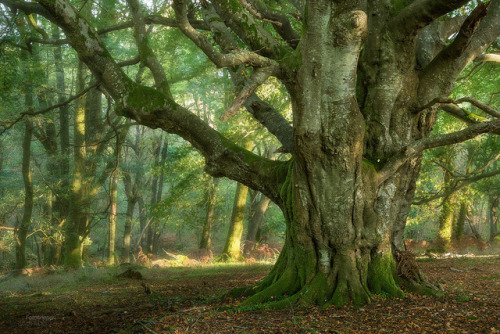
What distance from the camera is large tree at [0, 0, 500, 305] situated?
4.67 metres

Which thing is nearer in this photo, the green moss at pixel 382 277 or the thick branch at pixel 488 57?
the green moss at pixel 382 277

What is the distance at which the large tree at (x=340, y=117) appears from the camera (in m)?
4.67

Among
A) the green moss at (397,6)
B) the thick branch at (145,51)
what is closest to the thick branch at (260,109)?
the thick branch at (145,51)

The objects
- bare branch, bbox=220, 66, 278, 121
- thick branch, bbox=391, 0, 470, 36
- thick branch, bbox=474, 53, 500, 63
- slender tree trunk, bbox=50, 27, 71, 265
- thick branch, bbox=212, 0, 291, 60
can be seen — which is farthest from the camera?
slender tree trunk, bbox=50, 27, 71, 265

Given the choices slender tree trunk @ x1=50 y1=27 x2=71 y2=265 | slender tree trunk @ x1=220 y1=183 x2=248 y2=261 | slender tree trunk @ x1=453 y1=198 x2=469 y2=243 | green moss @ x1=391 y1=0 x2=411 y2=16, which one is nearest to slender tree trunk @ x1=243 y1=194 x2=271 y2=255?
slender tree trunk @ x1=220 y1=183 x2=248 y2=261

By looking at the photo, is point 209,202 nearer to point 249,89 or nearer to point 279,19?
point 279,19

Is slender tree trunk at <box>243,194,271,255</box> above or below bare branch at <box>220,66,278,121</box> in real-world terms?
below

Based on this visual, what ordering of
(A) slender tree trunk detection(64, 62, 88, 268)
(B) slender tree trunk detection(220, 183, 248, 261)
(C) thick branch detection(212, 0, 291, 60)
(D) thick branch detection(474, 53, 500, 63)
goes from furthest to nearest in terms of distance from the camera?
(B) slender tree trunk detection(220, 183, 248, 261), (A) slender tree trunk detection(64, 62, 88, 268), (D) thick branch detection(474, 53, 500, 63), (C) thick branch detection(212, 0, 291, 60)

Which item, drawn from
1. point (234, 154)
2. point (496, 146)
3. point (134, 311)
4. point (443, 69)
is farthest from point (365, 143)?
point (496, 146)

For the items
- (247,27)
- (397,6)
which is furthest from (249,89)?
(397,6)

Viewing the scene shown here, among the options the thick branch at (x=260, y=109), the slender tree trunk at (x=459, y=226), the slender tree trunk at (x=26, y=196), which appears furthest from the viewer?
the slender tree trunk at (x=459, y=226)

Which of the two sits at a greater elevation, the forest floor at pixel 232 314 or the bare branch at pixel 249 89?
the bare branch at pixel 249 89

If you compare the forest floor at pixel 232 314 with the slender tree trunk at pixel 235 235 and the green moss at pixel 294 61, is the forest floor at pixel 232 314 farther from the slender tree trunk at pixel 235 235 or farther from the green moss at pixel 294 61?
the slender tree trunk at pixel 235 235

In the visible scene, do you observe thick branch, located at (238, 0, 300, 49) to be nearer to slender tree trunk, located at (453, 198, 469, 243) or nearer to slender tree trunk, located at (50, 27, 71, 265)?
slender tree trunk, located at (50, 27, 71, 265)
